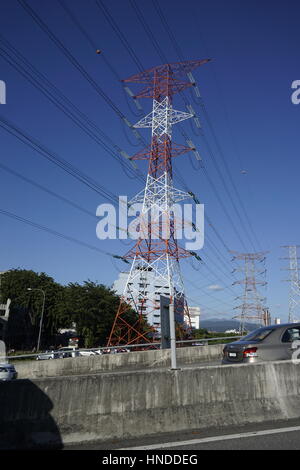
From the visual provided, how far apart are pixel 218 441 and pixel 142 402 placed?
1372 mm

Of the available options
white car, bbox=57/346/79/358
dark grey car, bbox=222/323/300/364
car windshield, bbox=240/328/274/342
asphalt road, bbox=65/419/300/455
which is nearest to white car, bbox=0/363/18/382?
white car, bbox=57/346/79/358

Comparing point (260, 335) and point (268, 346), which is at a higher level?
point (260, 335)

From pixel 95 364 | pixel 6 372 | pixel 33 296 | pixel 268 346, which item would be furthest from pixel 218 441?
pixel 33 296

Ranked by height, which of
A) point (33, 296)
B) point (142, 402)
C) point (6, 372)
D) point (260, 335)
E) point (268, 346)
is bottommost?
point (6, 372)

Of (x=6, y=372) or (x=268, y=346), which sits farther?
(x=6, y=372)

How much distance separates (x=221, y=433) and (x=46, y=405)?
Answer: 2.77 meters

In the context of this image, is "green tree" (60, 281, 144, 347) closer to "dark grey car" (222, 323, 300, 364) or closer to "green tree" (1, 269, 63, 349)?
"green tree" (1, 269, 63, 349)

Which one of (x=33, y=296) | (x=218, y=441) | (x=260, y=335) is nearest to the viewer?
(x=218, y=441)

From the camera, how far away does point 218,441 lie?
5.81 metres

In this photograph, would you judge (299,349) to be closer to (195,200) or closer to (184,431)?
(184,431)

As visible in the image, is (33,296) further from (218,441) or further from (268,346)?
(218,441)

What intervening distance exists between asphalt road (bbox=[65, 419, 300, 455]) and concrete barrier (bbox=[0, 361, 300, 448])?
225 millimetres
